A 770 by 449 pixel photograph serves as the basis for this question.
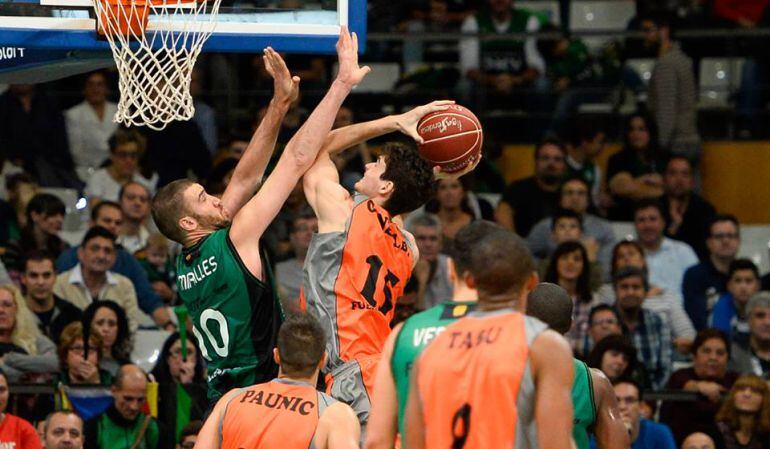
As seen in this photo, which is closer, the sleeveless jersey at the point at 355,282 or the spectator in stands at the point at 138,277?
the sleeveless jersey at the point at 355,282

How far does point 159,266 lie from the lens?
38.4 ft

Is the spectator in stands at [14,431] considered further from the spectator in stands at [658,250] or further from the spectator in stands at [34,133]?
the spectator in stands at [658,250]

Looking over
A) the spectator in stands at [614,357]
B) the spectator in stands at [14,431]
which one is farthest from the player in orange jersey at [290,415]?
the spectator in stands at [614,357]

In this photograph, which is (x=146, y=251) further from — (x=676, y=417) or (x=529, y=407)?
(x=529, y=407)

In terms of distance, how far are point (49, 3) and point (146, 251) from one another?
169 inches

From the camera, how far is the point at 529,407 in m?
5.06

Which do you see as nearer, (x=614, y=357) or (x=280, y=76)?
(x=280, y=76)

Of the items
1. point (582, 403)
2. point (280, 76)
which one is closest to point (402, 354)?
point (582, 403)

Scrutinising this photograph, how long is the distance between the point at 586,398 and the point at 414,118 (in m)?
1.76

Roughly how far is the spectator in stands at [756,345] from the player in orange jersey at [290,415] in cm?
517

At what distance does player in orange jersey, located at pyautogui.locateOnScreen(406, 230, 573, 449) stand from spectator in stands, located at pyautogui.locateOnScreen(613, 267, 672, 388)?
234 inches

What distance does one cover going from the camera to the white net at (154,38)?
7516mm

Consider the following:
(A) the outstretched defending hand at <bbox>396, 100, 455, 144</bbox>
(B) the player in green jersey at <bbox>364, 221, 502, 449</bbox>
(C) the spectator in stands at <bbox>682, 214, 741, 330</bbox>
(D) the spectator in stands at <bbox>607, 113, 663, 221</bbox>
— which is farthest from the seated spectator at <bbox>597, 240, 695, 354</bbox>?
(B) the player in green jersey at <bbox>364, 221, 502, 449</bbox>

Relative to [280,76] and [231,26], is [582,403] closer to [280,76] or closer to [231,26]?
[280,76]
